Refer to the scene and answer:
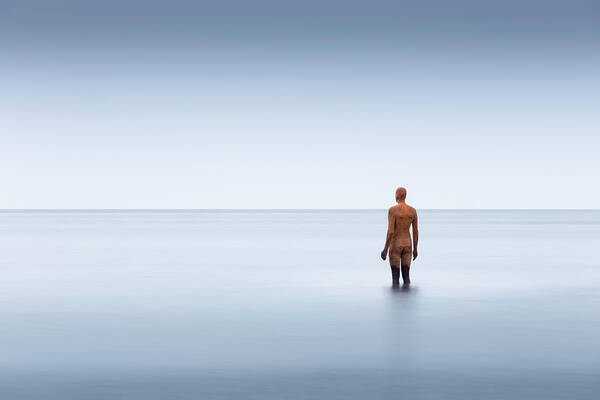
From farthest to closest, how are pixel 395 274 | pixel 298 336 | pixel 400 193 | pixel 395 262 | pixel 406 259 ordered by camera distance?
pixel 395 274
pixel 395 262
pixel 406 259
pixel 400 193
pixel 298 336

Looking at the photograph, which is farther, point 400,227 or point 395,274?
point 395,274

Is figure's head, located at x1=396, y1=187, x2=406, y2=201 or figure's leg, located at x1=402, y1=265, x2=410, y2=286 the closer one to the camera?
figure's head, located at x1=396, y1=187, x2=406, y2=201

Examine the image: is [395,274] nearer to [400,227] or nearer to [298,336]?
[400,227]

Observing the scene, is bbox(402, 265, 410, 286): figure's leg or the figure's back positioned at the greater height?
the figure's back

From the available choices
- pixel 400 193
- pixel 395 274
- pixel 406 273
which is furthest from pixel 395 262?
pixel 400 193

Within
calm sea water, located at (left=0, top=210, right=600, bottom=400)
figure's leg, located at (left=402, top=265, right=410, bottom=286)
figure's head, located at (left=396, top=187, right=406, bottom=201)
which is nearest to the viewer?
calm sea water, located at (left=0, top=210, right=600, bottom=400)

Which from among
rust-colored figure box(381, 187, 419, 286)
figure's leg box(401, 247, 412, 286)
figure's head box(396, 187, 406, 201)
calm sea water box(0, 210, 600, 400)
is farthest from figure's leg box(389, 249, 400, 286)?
figure's head box(396, 187, 406, 201)

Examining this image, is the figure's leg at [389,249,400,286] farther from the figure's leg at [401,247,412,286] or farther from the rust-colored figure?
the figure's leg at [401,247,412,286]

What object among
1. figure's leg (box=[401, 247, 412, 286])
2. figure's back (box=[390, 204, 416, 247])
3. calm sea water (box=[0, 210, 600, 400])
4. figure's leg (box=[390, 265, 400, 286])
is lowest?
calm sea water (box=[0, 210, 600, 400])

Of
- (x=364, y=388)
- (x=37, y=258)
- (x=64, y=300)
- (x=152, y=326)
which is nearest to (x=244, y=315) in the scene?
(x=152, y=326)

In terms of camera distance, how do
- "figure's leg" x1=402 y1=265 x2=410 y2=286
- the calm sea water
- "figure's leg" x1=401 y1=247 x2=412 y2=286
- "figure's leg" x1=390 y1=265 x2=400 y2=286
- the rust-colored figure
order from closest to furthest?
the calm sea water, the rust-colored figure, "figure's leg" x1=401 y1=247 x2=412 y2=286, "figure's leg" x1=402 y1=265 x2=410 y2=286, "figure's leg" x1=390 y1=265 x2=400 y2=286

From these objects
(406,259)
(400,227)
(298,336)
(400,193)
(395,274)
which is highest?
(400,193)

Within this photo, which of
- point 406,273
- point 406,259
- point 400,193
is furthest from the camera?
point 406,273

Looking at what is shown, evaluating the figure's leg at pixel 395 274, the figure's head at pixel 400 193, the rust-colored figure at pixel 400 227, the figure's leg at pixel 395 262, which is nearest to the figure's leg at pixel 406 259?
the rust-colored figure at pixel 400 227
